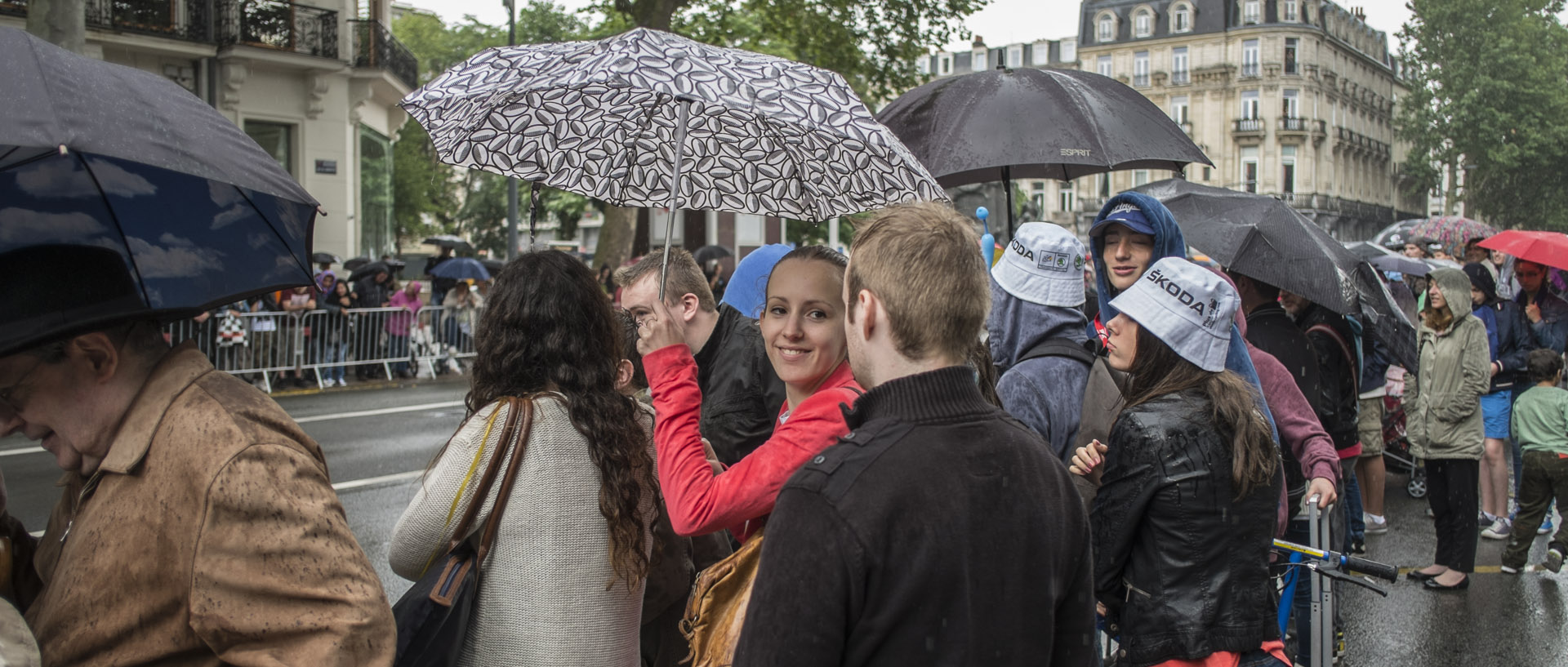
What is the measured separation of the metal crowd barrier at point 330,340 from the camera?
46.5 ft

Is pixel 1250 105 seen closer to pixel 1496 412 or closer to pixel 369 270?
pixel 369 270

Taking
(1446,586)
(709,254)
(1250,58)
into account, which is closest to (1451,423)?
(1446,586)

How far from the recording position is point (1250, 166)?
250 ft

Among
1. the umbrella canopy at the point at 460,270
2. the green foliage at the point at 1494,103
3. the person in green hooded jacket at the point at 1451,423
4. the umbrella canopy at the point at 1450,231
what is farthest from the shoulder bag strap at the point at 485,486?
the green foliage at the point at 1494,103

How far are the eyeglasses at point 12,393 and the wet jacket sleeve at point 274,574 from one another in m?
0.42

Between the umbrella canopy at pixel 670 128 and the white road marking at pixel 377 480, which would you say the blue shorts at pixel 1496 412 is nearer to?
the umbrella canopy at pixel 670 128

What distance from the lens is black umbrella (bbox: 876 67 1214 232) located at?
4391mm

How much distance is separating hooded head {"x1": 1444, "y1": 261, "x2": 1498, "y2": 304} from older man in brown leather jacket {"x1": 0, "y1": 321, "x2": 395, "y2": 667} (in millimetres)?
8649

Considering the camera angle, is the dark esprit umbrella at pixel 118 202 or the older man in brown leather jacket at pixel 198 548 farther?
the dark esprit umbrella at pixel 118 202

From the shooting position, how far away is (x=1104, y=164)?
4.34 m

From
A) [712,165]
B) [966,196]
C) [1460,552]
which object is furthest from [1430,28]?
[712,165]

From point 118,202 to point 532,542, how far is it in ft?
3.44

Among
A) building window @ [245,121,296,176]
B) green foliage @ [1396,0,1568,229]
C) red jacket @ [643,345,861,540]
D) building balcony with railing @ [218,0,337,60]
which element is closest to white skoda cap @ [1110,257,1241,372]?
red jacket @ [643,345,861,540]

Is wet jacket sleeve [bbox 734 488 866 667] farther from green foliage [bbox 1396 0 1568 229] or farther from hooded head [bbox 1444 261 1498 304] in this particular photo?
green foliage [bbox 1396 0 1568 229]
